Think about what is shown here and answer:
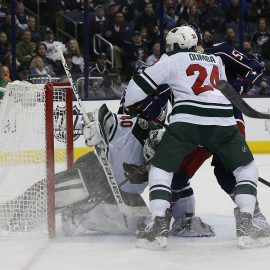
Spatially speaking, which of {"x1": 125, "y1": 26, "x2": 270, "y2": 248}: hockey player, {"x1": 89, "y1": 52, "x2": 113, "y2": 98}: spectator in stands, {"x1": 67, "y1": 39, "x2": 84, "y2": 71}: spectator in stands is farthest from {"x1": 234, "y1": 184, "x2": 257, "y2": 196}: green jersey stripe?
{"x1": 67, "y1": 39, "x2": 84, "y2": 71}: spectator in stands

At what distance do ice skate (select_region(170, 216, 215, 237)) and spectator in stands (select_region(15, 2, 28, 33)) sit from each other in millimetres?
5015

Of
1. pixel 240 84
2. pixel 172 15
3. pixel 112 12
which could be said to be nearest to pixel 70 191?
pixel 240 84

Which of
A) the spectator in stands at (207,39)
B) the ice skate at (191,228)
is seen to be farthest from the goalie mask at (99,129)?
the spectator in stands at (207,39)

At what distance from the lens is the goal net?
14.2 feet

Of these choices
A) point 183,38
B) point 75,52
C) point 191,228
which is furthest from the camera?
point 75,52

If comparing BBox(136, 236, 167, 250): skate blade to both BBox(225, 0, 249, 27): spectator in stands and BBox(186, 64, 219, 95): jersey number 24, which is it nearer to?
BBox(186, 64, 219, 95): jersey number 24

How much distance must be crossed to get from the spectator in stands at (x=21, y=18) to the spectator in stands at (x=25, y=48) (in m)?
0.14

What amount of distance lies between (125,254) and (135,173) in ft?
1.79

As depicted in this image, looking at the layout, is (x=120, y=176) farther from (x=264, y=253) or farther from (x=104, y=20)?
(x=104, y=20)

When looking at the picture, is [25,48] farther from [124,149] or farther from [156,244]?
[156,244]

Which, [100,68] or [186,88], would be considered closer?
[186,88]

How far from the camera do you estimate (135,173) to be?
4.38 meters

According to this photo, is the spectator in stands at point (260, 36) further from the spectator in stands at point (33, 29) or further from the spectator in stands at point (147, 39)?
the spectator in stands at point (33, 29)

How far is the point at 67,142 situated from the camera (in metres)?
4.69
